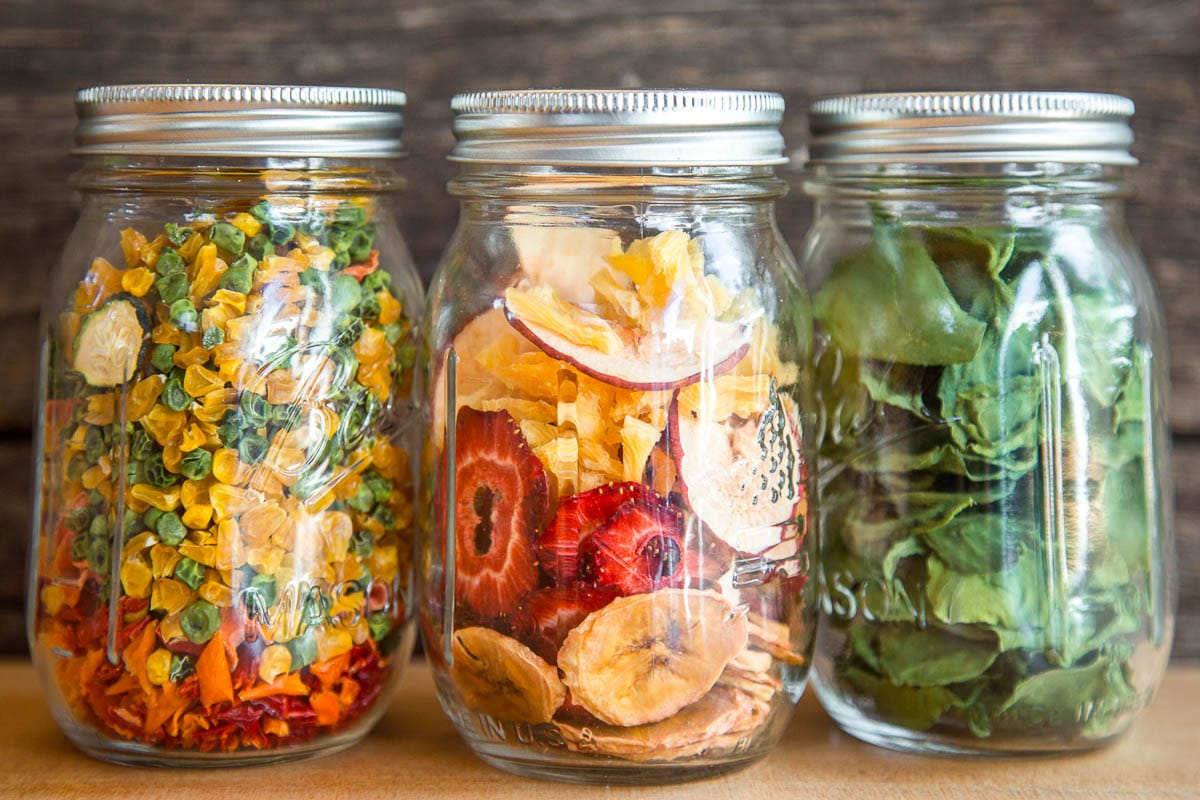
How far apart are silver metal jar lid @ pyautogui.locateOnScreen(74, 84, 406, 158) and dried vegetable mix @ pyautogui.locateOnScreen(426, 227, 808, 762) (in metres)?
0.13

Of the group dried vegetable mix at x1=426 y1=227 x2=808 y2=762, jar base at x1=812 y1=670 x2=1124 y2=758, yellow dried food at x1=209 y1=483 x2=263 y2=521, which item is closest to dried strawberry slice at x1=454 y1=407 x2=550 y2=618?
dried vegetable mix at x1=426 y1=227 x2=808 y2=762

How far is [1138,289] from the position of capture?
794mm

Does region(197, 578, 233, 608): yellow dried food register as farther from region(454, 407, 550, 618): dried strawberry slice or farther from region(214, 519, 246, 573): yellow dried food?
region(454, 407, 550, 618): dried strawberry slice

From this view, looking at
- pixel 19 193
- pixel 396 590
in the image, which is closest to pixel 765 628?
pixel 396 590

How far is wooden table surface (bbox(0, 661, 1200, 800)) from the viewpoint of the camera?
0.72m

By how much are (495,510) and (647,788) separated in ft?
0.54

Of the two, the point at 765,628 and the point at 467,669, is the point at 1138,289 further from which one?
the point at 467,669

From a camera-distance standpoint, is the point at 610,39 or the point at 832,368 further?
the point at 610,39

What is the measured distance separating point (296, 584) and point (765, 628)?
0.82ft

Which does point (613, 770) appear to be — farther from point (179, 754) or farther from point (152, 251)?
point (152, 251)

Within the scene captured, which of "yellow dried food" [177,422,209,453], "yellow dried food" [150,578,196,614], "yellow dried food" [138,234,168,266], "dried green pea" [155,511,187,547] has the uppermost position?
"yellow dried food" [138,234,168,266]

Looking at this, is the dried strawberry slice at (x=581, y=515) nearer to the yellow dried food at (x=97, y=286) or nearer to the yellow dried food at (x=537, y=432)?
the yellow dried food at (x=537, y=432)

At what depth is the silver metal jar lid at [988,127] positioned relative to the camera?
29.1 inches

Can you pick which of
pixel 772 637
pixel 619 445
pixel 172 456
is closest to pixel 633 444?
pixel 619 445
